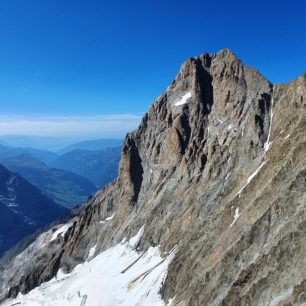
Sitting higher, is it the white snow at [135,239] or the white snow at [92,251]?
the white snow at [135,239]

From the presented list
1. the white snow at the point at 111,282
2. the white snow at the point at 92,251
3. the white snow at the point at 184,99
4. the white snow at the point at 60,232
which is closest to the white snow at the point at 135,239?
the white snow at the point at 111,282

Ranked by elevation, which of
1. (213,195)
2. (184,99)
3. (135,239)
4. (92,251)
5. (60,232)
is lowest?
(60,232)

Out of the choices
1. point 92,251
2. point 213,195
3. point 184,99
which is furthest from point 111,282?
point 184,99

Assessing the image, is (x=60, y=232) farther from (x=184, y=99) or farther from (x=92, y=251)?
(x=184, y=99)

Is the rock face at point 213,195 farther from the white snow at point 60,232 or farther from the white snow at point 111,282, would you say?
the white snow at point 60,232

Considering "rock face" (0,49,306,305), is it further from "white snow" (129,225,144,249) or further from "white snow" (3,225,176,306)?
"white snow" (3,225,176,306)

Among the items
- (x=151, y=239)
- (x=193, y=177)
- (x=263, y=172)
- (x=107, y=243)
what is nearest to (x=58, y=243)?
(x=107, y=243)
